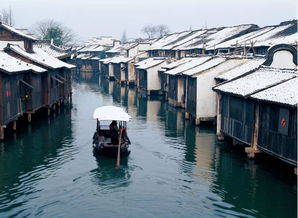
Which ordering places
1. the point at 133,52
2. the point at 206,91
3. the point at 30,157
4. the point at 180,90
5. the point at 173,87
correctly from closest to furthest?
1. the point at 30,157
2. the point at 206,91
3. the point at 180,90
4. the point at 173,87
5. the point at 133,52

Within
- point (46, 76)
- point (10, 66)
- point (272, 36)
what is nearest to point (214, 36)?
point (272, 36)

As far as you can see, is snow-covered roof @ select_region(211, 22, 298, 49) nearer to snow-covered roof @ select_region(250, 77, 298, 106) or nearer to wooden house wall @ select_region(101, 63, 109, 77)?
snow-covered roof @ select_region(250, 77, 298, 106)

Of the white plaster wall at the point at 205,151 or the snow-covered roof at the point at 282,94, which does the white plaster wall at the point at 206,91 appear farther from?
the snow-covered roof at the point at 282,94

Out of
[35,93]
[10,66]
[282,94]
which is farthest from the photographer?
[35,93]

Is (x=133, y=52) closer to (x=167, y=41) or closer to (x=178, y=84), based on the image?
(x=167, y=41)

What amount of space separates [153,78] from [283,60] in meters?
32.3

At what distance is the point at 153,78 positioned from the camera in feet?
197

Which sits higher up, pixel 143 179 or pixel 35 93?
pixel 35 93

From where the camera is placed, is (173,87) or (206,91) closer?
(206,91)

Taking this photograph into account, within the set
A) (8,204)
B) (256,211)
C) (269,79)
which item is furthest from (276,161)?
(8,204)

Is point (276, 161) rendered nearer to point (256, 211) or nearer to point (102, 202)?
point (256, 211)

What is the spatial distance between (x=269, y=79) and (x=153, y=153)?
8594 mm

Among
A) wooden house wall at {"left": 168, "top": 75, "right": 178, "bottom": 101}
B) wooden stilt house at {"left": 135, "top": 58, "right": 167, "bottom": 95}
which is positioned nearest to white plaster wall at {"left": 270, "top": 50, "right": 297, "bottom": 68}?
wooden house wall at {"left": 168, "top": 75, "right": 178, "bottom": 101}

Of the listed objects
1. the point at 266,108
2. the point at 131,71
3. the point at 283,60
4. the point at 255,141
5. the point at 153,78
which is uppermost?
the point at 283,60
